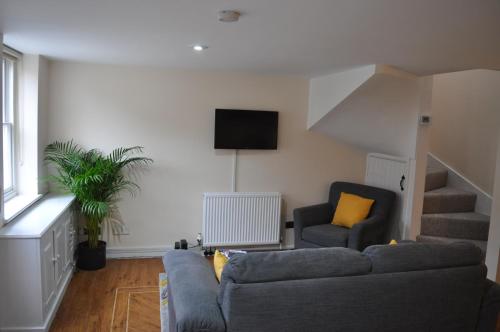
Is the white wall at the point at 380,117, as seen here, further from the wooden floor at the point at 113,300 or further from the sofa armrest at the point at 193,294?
the wooden floor at the point at 113,300

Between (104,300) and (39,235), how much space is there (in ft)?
3.27

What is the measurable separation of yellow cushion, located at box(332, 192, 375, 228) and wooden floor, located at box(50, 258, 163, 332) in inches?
80.2

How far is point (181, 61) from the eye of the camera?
397cm

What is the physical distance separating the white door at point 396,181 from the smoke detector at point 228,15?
316 centimetres

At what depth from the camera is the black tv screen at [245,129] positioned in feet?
15.5

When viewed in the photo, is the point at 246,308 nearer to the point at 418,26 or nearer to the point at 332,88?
the point at 418,26

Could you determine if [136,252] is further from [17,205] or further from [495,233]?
[495,233]

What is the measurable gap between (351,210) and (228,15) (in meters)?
3.07

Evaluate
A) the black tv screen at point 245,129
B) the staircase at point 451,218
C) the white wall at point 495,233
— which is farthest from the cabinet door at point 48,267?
the white wall at point 495,233

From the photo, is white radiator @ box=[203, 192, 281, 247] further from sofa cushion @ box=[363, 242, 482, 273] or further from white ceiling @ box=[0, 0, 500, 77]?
sofa cushion @ box=[363, 242, 482, 273]

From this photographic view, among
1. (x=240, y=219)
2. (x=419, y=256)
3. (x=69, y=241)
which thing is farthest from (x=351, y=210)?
(x=69, y=241)

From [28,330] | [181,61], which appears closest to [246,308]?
[28,330]

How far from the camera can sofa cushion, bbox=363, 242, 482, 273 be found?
7.68ft

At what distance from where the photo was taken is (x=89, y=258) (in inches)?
168
